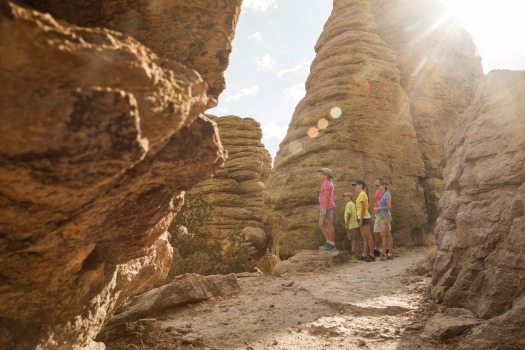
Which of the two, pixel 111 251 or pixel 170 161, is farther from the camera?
pixel 111 251

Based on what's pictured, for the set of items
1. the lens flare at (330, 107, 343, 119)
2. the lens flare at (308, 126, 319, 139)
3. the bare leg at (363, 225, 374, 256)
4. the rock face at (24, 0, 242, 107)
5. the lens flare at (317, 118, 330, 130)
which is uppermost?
the lens flare at (330, 107, 343, 119)

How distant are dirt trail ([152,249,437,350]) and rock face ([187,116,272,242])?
11.6 meters

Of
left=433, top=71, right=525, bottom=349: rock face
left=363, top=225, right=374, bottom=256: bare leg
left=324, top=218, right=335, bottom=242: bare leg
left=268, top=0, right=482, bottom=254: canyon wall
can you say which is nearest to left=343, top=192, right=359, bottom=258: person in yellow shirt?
left=363, top=225, right=374, bottom=256: bare leg

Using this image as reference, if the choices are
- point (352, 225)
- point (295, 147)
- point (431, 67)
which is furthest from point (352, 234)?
point (431, 67)

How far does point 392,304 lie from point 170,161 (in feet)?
16.5

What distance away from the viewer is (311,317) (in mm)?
5949

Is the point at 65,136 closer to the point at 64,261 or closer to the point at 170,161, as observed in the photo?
the point at 170,161

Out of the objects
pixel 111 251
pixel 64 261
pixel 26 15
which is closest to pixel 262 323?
pixel 111 251

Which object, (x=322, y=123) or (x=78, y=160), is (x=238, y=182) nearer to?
(x=322, y=123)

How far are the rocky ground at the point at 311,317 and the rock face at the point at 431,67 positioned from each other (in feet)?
38.5

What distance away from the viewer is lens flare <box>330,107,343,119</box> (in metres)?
17.4

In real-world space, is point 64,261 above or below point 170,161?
below

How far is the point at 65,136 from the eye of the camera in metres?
1.82

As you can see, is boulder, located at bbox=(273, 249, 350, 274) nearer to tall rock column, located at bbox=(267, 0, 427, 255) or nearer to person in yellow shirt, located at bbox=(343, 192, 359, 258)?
person in yellow shirt, located at bbox=(343, 192, 359, 258)
